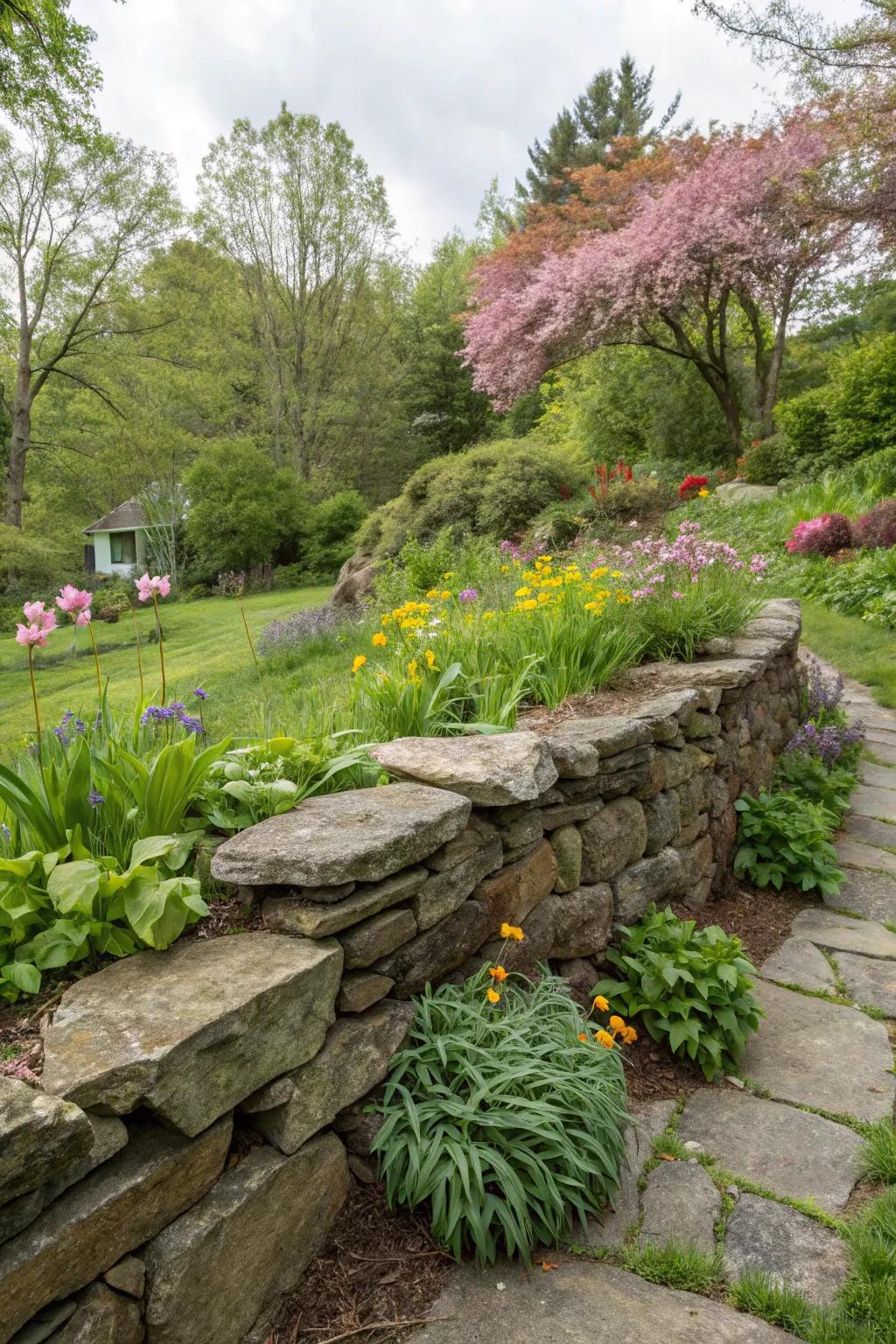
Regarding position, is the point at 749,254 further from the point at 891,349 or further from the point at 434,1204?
the point at 434,1204

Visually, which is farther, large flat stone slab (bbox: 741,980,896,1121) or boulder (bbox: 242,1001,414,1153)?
large flat stone slab (bbox: 741,980,896,1121)

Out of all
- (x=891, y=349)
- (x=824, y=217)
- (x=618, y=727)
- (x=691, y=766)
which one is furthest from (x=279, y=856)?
(x=891, y=349)

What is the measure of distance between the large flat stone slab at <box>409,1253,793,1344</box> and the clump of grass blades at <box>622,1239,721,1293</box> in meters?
0.02

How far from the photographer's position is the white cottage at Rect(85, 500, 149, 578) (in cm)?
2438

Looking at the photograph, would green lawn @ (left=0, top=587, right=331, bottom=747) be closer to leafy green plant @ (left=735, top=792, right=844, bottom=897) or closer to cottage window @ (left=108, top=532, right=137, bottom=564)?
leafy green plant @ (left=735, top=792, right=844, bottom=897)

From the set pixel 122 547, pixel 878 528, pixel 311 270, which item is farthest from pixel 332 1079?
pixel 122 547

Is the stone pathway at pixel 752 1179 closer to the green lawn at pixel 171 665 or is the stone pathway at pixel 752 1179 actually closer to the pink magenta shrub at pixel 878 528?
the green lawn at pixel 171 665

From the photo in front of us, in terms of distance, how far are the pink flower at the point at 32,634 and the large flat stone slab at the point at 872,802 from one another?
402 centimetres

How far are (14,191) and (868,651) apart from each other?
67.8 feet

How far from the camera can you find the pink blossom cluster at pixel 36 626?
6.09 feet

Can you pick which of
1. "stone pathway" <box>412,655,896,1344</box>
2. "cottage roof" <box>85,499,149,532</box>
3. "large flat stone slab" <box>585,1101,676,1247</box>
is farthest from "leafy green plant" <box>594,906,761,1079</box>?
"cottage roof" <box>85,499,149,532</box>

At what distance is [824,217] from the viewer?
29.1 feet

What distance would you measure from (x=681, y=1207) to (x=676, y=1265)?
19 centimetres

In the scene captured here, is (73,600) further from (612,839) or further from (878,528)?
(878,528)
